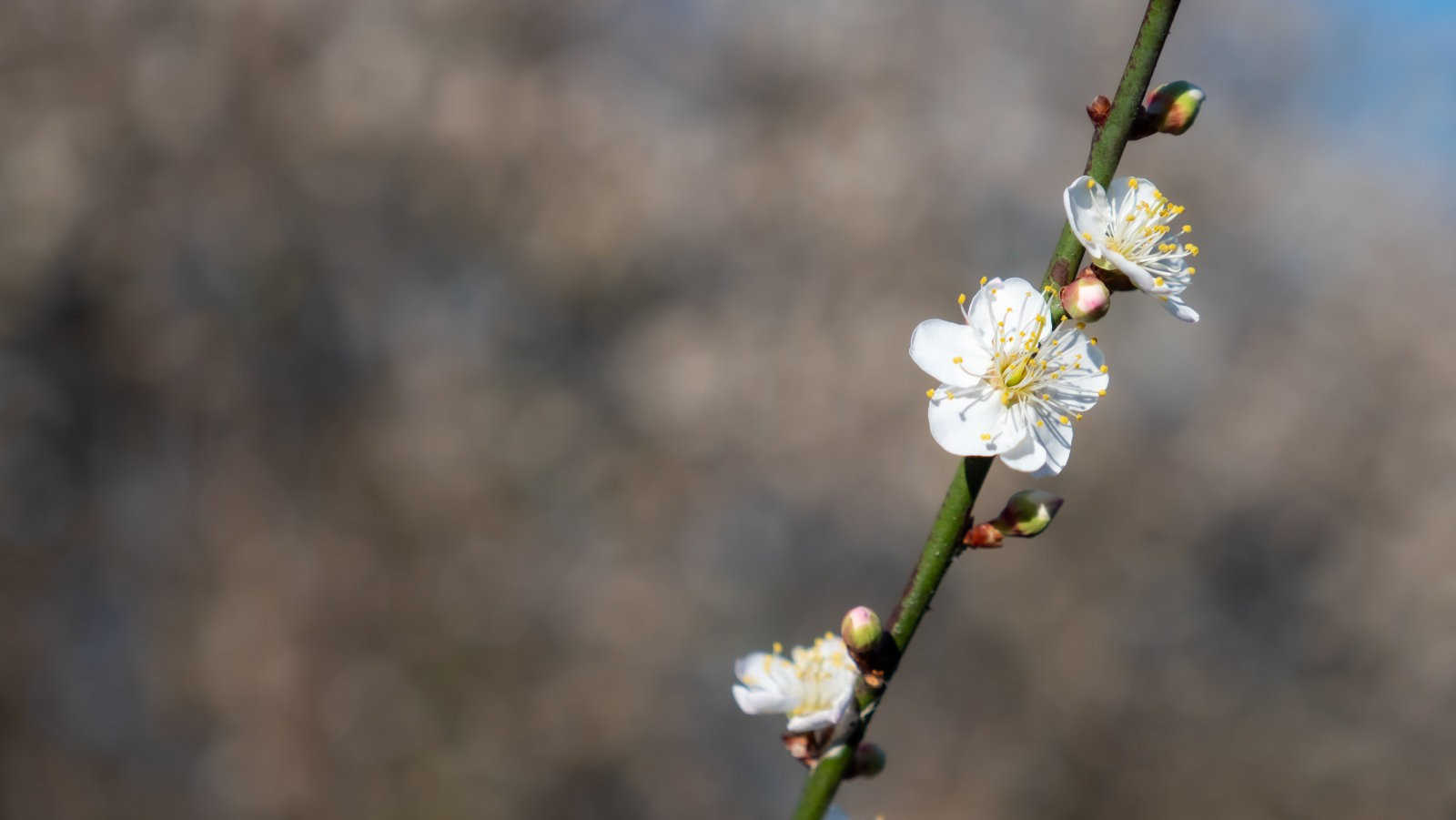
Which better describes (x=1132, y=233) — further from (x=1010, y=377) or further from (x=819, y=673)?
(x=819, y=673)

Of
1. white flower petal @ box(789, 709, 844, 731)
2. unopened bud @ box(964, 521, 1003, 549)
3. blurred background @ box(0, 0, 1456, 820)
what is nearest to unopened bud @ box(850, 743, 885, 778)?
white flower petal @ box(789, 709, 844, 731)

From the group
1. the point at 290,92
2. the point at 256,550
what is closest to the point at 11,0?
the point at 290,92

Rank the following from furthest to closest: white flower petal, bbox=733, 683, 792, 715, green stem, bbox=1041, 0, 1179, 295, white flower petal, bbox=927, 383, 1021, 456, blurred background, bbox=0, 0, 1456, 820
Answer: blurred background, bbox=0, 0, 1456, 820, white flower petal, bbox=733, 683, 792, 715, white flower petal, bbox=927, 383, 1021, 456, green stem, bbox=1041, 0, 1179, 295

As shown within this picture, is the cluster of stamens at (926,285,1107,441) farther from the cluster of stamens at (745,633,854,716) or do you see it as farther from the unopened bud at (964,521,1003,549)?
the cluster of stamens at (745,633,854,716)

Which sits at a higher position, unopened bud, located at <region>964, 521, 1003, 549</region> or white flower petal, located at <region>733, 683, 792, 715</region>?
unopened bud, located at <region>964, 521, 1003, 549</region>

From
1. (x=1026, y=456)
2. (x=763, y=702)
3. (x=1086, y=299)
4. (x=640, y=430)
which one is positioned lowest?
(x=640, y=430)

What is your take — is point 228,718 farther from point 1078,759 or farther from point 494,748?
point 1078,759

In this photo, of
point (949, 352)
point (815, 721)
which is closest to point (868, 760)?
point (815, 721)
